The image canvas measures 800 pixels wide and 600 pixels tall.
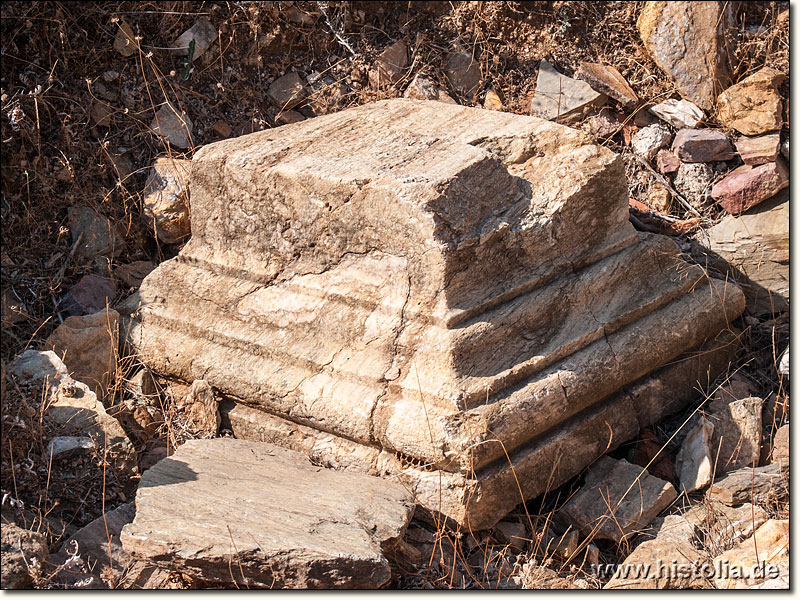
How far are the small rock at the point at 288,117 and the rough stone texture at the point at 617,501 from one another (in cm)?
249

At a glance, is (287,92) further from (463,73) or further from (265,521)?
(265,521)

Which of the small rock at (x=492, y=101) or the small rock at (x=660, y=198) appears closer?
the small rock at (x=660, y=198)

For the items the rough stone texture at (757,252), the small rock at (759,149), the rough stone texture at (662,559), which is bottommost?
the rough stone texture at (662,559)

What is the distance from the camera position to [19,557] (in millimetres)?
2418

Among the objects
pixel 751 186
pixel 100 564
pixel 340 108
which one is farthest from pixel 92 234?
pixel 751 186

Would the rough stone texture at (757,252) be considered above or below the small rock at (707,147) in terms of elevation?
below

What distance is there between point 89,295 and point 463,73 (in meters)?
2.24

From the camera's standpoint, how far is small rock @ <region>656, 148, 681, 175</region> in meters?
4.22

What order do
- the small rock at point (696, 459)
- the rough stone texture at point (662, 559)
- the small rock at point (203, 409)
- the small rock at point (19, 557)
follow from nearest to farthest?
the small rock at point (19, 557) < the rough stone texture at point (662, 559) < the small rock at point (696, 459) < the small rock at point (203, 409)

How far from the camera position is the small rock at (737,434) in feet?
10.5

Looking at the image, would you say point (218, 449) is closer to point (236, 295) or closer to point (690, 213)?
point (236, 295)

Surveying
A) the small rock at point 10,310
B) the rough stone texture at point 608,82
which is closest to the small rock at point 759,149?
the rough stone texture at point 608,82

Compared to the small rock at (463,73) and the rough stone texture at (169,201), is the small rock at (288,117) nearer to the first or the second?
the rough stone texture at (169,201)

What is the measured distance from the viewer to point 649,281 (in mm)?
3311
